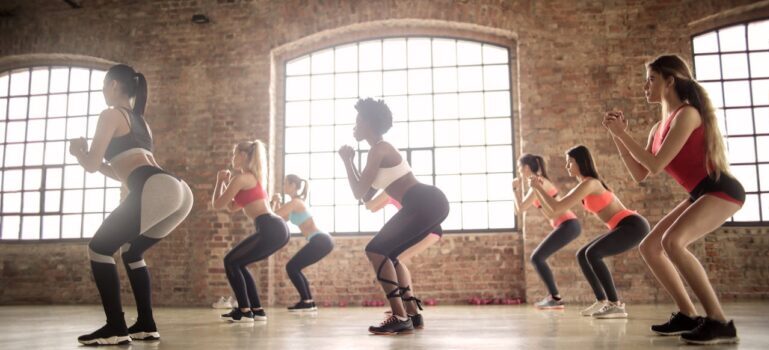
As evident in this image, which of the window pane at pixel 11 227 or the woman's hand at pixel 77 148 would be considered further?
the window pane at pixel 11 227

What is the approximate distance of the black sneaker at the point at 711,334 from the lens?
113 inches

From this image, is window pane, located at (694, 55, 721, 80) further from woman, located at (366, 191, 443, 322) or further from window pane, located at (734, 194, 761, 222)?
woman, located at (366, 191, 443, 322)

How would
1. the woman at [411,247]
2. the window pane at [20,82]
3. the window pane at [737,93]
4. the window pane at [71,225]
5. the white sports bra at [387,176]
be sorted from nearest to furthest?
the white sports bra at [387,176] → the woman at [411,247] → the window pane at [737,93] → the window pane at [71,225] → the window pane at [20,82]

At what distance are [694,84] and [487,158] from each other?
512 cm

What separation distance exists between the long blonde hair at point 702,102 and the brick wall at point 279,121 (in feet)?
14.6

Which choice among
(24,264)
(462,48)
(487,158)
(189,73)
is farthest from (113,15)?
(487,158)

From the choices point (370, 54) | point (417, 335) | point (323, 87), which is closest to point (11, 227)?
point (323, 87)

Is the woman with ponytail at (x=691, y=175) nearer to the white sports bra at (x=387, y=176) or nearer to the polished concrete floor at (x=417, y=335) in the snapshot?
the polished concrete floor at (x=417, y=335)

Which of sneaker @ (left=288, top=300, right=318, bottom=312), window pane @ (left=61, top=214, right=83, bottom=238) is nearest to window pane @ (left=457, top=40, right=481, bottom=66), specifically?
sneaker @ (left=288, top=300, right=318, bottom=312)

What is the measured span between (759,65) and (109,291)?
8.28 m

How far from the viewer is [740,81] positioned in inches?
318

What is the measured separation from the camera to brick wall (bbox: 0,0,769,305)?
760cm

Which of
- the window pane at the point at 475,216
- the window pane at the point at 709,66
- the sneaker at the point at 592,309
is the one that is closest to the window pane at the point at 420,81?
the window pane at the point at 475,216

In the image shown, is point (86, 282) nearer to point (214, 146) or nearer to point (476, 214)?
point (214, 146)
